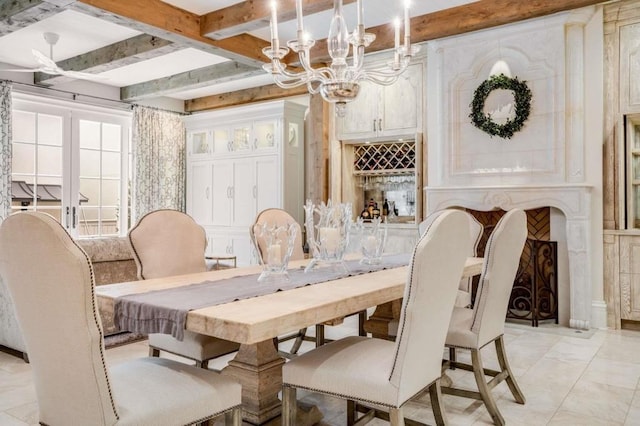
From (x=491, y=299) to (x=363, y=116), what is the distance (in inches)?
145

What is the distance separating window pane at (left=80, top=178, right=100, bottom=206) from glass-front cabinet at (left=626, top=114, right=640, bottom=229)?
21.4ft

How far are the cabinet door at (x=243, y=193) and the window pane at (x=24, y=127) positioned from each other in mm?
2614

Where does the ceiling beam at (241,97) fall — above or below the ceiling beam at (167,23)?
above

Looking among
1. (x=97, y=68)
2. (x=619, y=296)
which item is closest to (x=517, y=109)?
(x=619, y=296)

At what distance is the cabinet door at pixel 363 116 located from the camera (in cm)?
554

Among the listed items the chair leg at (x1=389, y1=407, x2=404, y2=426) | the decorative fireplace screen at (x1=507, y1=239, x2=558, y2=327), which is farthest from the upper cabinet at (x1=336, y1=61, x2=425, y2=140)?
the chair leg at (x1=389, y1=407, x2=404, y2=426)

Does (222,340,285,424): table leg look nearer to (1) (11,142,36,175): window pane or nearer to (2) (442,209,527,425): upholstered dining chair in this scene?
(2) (442,209,527,425): upholstered dining chair

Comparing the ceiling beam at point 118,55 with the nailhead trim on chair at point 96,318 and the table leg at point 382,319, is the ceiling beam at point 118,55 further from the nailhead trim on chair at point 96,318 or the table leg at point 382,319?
the nailhead trim on chair at point 96,318

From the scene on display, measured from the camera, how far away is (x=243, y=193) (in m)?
6.82

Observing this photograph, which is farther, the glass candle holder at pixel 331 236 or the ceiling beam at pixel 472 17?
the ceiling beam at pixel 472 17

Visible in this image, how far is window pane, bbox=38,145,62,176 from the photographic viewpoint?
6367mm

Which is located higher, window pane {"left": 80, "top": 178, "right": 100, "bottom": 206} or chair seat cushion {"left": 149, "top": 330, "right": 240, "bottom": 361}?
window pane {"left": 80, "top": 178, "right": 100, "bottom": 206}

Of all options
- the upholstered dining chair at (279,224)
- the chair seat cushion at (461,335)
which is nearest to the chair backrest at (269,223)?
the upholstered dining chair at (279,224)

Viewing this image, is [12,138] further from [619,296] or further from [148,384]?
[619,296]
